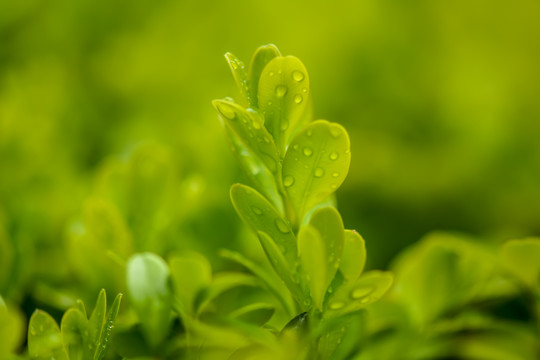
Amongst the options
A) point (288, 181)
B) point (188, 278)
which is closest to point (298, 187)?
point (288, 181)

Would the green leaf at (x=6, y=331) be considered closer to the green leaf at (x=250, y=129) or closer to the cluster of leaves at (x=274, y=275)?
the cluster of leaves at (x=274, y=275)

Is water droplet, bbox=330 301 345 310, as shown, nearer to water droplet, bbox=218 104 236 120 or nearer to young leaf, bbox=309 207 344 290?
young leaf, bbox=309 207 344 290

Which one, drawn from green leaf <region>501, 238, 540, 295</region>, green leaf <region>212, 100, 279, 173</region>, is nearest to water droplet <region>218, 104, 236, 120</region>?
green leaf <region>212, 100, 279, 173</region>

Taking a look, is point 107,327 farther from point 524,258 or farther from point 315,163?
point 524,258

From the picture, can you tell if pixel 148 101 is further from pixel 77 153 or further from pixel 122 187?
pixel 122 187

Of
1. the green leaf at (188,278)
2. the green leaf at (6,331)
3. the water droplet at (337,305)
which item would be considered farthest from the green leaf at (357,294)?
the green leaf at (6,331)

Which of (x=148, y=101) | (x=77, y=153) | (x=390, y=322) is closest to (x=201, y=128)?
(x=77, y=153)
